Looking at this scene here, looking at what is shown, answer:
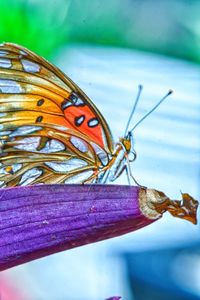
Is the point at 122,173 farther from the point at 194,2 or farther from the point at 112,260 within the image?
the point at 194,2

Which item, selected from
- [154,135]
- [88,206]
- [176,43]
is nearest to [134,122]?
[154,135]

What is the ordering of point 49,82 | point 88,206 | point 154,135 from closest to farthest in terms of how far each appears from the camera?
point 88,206 < point 49,82 < point 154,135

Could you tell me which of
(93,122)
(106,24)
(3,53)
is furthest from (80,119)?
(106,24)

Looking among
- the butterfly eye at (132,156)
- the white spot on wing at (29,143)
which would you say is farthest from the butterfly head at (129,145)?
the white spot on wing at (29,143)

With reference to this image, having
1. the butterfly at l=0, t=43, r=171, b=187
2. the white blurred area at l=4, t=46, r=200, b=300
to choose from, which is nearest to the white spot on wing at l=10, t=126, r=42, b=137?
the butterfly at l=0, t=43, r=171, b=187

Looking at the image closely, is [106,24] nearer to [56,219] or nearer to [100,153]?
[100,153]

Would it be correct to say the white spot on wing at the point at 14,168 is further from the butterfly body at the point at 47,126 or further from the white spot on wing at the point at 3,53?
the white spot on wing at the point at 3,53
